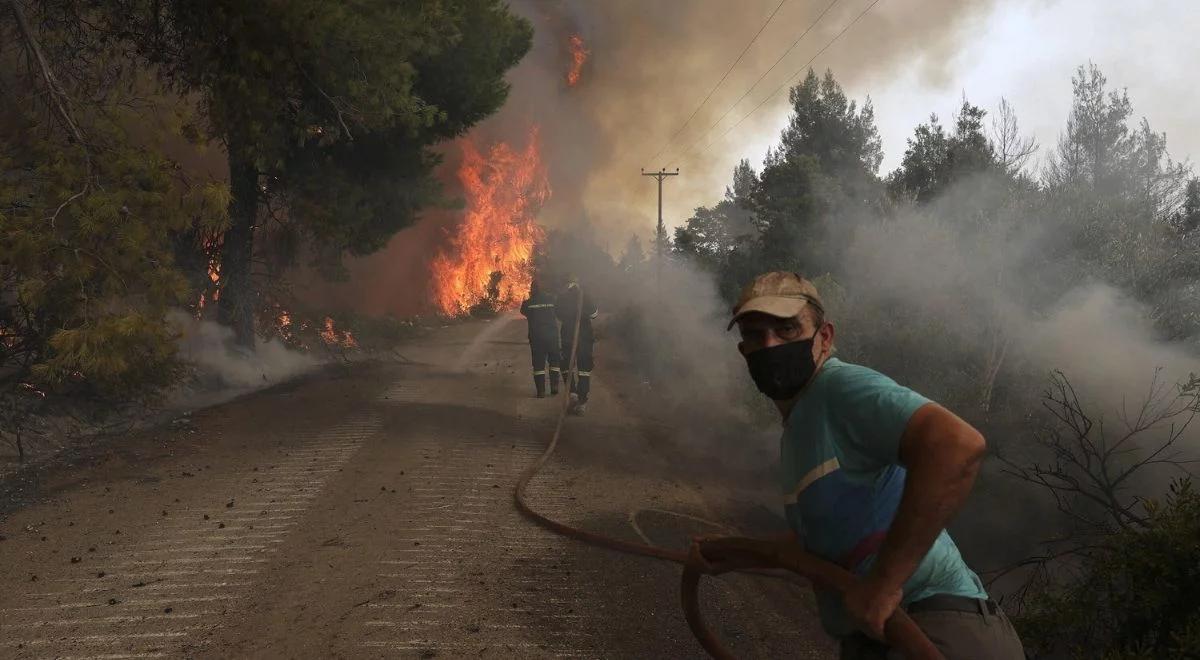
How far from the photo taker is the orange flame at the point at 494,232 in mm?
29844

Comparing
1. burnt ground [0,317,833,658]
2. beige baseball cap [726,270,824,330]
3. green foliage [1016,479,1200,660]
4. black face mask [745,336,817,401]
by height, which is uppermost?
beige baseball cap [726,270,824,330]

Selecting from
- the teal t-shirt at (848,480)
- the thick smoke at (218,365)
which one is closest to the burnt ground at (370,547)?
the teal t-shirt at (848,480)

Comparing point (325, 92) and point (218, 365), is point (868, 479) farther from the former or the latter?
point (218, 365)

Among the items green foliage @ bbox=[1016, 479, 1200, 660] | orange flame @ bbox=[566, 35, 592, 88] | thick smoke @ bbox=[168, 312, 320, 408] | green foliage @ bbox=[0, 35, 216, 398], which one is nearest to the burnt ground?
green foliage @ bbox=[1016, 479, 1200, 660]

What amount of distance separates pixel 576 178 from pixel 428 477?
30328 millimetres

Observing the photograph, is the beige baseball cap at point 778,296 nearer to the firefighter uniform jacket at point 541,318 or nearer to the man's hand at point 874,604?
the man's hand at point 874,604

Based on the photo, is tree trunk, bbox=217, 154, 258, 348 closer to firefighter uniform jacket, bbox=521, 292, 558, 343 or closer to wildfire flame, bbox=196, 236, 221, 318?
wildfire flame, bbox=196, 236, 221, 318

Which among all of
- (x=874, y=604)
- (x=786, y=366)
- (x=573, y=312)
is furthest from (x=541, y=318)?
(x=874, y=604)

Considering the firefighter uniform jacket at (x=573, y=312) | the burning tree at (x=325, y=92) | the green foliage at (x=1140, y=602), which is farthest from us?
the firefighter uniform jacket at (x=573, y=312)

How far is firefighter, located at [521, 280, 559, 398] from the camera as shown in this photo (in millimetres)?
11922

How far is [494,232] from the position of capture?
31578 millimetres

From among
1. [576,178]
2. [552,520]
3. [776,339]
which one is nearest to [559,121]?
[576,178]

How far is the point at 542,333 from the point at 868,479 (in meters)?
10.2

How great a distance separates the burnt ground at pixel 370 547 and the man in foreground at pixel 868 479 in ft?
7.18
